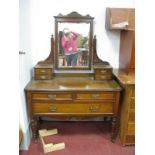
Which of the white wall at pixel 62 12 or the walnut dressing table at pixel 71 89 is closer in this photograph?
the walnut dressing table at pixel 71 89

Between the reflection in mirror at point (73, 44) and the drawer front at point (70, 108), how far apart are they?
58 centimetres

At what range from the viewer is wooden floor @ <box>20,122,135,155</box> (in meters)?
2.04

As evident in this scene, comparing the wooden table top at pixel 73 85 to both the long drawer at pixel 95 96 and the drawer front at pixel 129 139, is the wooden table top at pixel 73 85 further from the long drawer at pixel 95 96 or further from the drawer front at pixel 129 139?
the drawer front at pixel 129 139

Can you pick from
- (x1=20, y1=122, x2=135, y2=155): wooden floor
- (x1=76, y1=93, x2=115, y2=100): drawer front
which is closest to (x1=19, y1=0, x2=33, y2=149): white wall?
(x1=20, y1=122, x2=135, y2=155): wooden floor

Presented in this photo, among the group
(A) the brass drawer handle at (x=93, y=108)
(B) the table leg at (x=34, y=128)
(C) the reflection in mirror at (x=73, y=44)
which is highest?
(C) the reflection in mirror at (x=73, y=44)

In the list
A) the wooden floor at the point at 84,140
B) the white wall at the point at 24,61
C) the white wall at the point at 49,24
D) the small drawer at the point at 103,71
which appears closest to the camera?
the white wall at the point at 24,61

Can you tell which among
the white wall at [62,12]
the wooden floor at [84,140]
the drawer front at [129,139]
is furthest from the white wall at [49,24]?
the drawer front at [129,139]

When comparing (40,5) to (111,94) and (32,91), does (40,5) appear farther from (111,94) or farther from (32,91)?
(111,94)

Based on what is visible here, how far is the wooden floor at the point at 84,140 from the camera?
204 cm

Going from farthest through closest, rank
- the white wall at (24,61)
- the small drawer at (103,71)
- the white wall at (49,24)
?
the small drawer at (103,71) → the white wall at (49,24) → the white wall at (24,61)

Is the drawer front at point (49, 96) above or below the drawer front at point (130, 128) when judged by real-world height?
above

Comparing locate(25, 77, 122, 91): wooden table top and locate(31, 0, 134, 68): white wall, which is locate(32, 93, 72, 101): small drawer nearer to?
locate(25, 77, 122, 91): wooden table top

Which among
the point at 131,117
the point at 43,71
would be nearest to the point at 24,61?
the point at 43,71

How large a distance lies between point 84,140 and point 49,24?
1441mm
